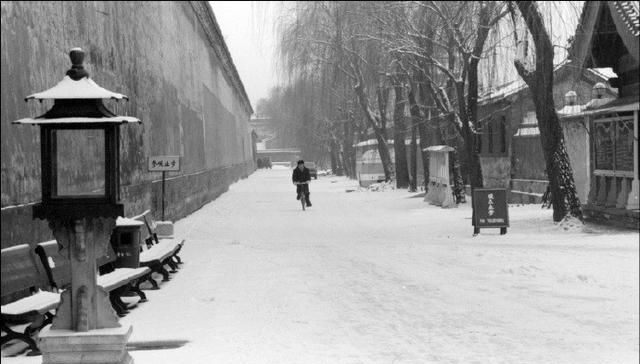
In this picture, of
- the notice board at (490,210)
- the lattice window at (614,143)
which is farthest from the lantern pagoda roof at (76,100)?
the lattice window at (614,143)

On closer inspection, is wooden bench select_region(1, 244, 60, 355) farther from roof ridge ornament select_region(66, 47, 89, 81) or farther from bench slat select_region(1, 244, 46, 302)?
roof ridge ornament select_region(66, 47, 89, 81)

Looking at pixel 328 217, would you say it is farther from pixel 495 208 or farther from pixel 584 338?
pixel 584 338

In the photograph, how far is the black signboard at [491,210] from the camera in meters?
15.9

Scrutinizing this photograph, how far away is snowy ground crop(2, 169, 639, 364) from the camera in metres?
6.71

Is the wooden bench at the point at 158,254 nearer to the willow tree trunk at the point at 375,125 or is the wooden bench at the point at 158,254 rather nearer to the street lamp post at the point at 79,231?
the street lamp post at the point at 79,231

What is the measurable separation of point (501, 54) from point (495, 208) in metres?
5.05

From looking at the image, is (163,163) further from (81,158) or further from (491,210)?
(81,158)

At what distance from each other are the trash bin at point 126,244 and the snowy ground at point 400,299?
46 centimetres

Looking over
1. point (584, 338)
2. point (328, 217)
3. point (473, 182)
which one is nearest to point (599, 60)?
point (473, 182)

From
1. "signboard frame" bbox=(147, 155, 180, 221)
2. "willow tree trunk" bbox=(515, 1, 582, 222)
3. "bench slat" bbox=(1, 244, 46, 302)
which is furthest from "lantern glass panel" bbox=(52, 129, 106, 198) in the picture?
"willow tree trunk" bbox=(515, 1, 582, 222)

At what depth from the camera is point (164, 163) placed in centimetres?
1642

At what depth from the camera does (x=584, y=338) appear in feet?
23.7

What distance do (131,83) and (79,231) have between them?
9.65 m

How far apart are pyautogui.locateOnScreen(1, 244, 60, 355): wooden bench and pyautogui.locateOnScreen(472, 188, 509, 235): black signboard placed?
33.4ft
